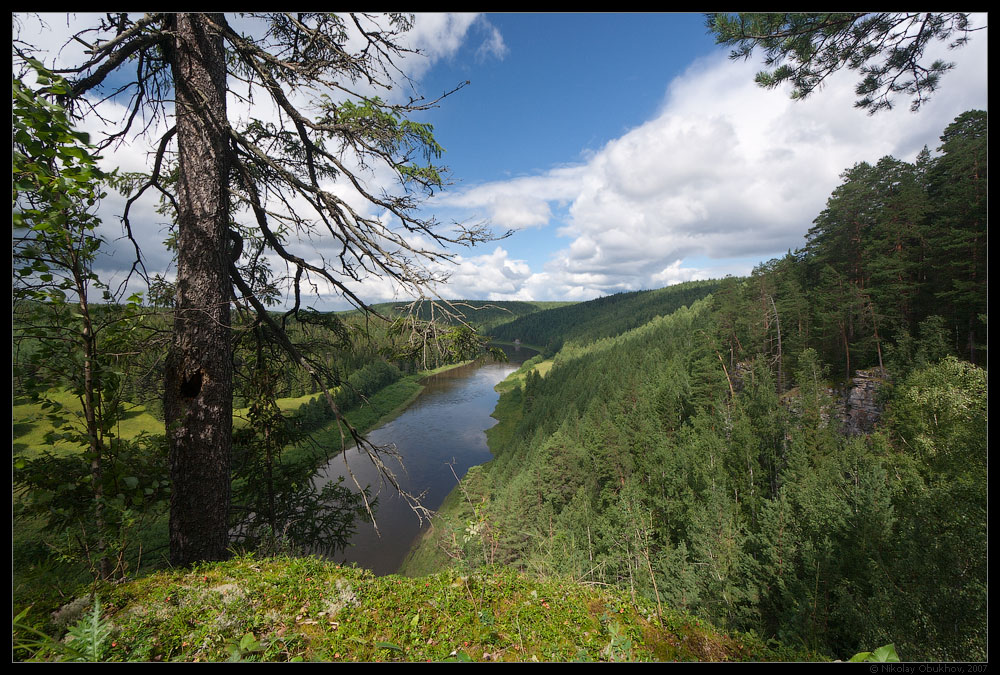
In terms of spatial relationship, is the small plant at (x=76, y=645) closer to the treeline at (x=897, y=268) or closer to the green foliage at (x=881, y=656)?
the green foliage at (x=881, y=656)

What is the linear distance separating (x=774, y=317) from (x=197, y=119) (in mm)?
32243

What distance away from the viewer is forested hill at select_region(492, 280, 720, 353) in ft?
332

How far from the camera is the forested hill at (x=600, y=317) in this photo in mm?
101094

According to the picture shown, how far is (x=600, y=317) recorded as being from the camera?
129 m

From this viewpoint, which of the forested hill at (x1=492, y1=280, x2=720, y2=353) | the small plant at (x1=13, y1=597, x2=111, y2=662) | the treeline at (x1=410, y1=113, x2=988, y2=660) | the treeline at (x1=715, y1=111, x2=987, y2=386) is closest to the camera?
the small plant at (x1=13, y1=597, x2=111, y2=662)

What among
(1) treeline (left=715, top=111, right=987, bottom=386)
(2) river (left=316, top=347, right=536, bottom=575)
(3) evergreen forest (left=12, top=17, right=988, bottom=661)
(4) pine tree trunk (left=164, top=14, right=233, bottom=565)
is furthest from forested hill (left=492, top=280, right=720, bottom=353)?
(4) pine tree trunk (left=164, top=14, right=233, bottom=565)

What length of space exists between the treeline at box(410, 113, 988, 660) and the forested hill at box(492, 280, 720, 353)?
64643mm

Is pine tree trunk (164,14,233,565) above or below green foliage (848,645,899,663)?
above

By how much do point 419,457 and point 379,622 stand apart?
32160mm

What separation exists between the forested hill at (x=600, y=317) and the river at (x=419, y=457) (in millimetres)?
48091

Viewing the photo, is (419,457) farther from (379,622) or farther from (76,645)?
(76,645)

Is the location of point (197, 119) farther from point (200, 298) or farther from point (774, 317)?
point (774, 317)

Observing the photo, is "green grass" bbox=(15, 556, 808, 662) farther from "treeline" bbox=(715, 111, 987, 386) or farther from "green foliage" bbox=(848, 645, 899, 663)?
"treeline" bbox=(715, 111, 987, 386)

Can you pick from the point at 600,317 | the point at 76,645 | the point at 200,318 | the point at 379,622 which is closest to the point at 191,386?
the point at 200,318
